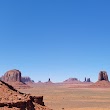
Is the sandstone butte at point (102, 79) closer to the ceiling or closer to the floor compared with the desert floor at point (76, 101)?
closer to the ceiling

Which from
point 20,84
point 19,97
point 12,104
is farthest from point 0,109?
point 20,84

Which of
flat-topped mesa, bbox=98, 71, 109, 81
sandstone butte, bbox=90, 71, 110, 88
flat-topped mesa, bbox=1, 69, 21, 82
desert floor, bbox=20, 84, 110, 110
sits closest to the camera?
desert floor, bbox=20, 84, 110, 110

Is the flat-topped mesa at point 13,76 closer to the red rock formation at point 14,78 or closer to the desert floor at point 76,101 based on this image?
the red rock formation at point 14,78

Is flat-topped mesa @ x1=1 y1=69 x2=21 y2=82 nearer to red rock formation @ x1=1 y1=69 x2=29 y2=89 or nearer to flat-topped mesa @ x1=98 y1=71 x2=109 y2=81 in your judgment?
red rock formation @ x1=1 y1=69 x2=29 y2=89

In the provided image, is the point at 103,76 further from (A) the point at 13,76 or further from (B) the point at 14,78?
(A) the point at 13,76

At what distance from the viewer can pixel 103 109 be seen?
35.8 meters

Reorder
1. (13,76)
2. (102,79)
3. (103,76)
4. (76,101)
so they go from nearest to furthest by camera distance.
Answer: (76,101), (103,76), (102,79), (13,76)

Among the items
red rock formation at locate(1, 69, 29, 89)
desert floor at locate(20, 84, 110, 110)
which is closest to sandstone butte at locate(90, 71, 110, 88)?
red rock formation at locate(1, 69, 29, 89)

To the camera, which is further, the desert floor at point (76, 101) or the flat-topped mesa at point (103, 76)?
the flat-topped mesa at point (103, 76)

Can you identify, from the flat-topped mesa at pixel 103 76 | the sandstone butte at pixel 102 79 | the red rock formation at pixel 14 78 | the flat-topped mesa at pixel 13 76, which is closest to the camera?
the sandstone butte at pixel 102 79

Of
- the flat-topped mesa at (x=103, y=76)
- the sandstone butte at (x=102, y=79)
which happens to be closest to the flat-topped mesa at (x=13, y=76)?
the sandstone butte at (x=102, y=79)

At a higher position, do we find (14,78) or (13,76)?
(13,76)

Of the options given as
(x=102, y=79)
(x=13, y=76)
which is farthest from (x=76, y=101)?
(x=13, y=76)

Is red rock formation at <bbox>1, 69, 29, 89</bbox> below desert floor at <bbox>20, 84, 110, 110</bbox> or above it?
above
